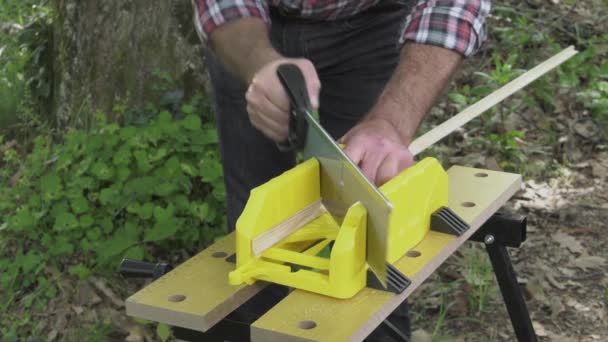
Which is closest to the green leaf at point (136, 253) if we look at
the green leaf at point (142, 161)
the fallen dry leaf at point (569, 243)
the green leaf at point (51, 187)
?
the green leaf at point (142, 161)

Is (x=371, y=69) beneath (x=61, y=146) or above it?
above

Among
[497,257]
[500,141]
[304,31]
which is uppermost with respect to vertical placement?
[304,31]

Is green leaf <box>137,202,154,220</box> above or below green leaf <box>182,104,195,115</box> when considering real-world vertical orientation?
below

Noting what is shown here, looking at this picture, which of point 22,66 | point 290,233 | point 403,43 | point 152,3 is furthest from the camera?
point 22,66

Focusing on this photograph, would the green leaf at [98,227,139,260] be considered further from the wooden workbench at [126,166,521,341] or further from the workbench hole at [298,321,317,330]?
the workbench hole at [298,321,317,330]

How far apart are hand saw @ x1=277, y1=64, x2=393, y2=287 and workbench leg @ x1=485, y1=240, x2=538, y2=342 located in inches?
32.1

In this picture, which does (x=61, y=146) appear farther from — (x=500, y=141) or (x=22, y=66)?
(x=500, y=141)

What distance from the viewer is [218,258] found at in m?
2.06

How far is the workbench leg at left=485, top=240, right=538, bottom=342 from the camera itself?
8.79ft

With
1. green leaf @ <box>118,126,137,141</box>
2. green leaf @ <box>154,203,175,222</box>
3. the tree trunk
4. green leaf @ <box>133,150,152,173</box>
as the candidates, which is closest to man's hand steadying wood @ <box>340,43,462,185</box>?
green leaf @ <box>154,203,175,222</box>

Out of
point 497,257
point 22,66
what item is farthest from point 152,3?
point 497,257

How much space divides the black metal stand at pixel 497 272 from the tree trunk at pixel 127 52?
1986 mm

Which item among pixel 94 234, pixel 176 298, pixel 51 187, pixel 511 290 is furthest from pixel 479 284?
pixel 176 298

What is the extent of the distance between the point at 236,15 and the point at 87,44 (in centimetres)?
204
